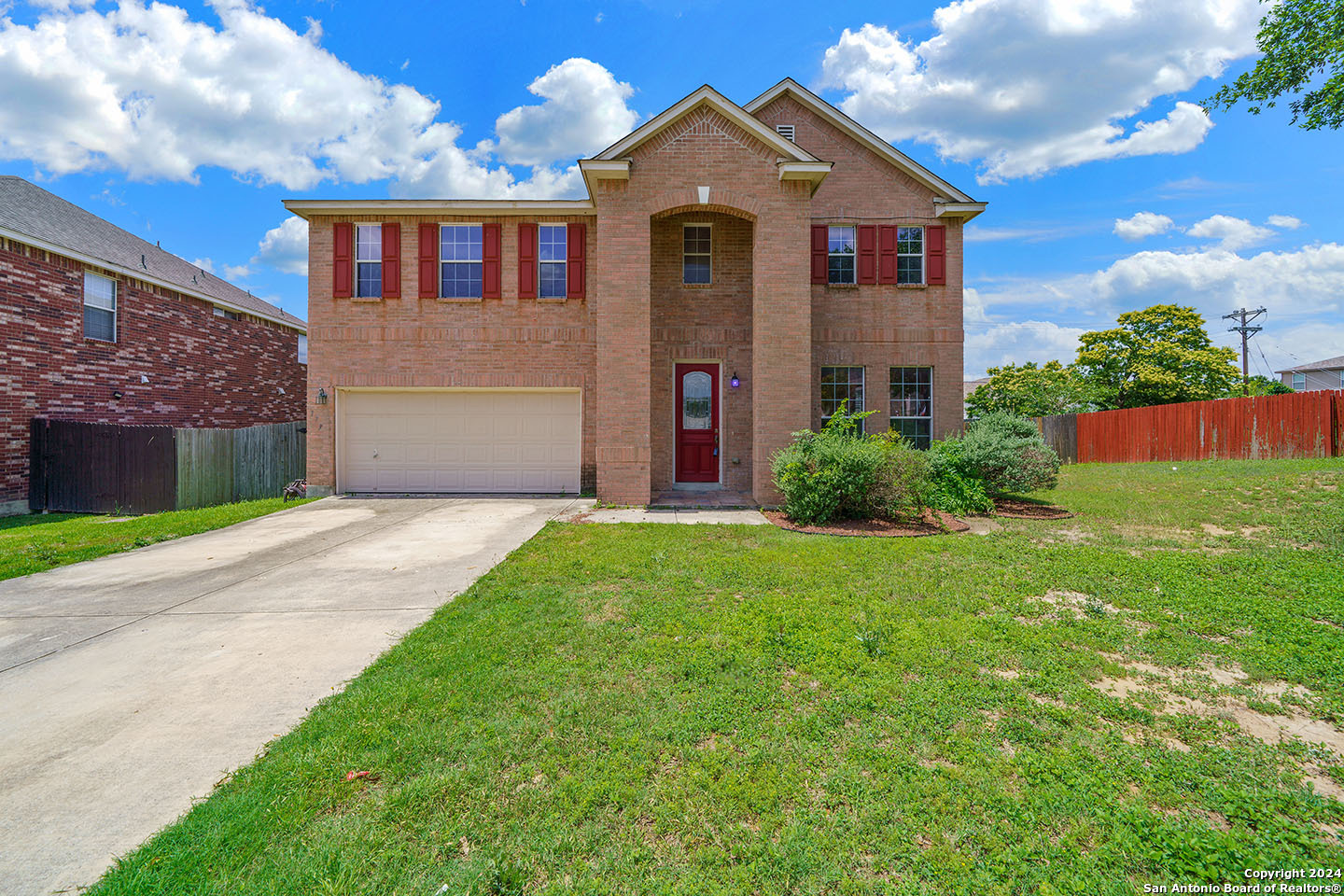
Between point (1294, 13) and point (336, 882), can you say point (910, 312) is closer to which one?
point (1294, 13)

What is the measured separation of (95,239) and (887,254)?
1974cm

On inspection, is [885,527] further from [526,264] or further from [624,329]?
[526,264]

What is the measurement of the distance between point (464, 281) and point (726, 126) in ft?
20.7

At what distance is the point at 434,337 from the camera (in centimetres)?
1232

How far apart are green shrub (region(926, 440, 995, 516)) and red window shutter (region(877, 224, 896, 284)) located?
4660 millimetres

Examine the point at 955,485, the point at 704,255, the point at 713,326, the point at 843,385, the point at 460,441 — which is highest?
the point at 704,255

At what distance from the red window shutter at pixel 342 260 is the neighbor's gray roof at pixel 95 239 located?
625 centimetres

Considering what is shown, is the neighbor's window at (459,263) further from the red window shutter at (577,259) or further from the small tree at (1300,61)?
the small tree at (1300,61)

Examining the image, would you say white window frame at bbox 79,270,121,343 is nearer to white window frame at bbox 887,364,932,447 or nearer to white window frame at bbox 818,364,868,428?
white window frame at bbox 818,364,868,428

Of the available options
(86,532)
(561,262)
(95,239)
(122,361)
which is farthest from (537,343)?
(95,239)

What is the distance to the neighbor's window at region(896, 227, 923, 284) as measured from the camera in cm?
1319

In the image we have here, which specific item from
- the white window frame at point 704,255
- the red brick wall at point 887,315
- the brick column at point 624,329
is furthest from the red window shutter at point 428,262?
the red brick wall at point 887,315

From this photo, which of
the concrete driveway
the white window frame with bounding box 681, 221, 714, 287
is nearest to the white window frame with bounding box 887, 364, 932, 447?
the white window frame with bounding box 681, 221, 714, 287

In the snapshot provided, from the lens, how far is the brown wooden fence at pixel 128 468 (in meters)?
11.6
